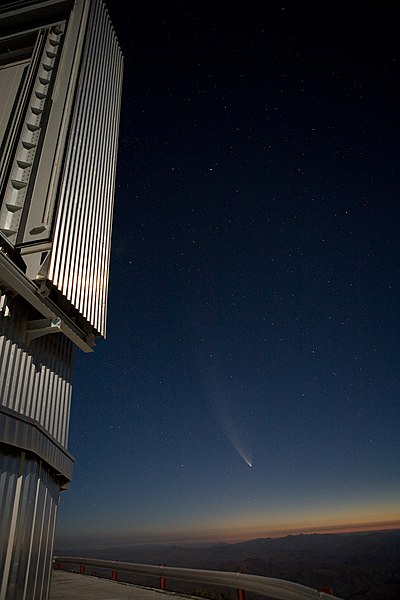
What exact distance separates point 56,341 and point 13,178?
156 inches

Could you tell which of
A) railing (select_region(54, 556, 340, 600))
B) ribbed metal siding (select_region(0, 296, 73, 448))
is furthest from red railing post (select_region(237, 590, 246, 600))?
ribbed metal siding (select_region(0, 296, 73, 448))

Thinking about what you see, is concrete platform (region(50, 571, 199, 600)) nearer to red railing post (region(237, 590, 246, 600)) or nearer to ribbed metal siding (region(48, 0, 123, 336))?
red railing post (region(237, 590, 246, 600))

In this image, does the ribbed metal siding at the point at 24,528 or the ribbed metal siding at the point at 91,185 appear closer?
the ribbed metal siding at the point at 24,528

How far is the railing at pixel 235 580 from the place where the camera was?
5.94 metres

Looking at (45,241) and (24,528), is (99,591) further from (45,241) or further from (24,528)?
(45,241)

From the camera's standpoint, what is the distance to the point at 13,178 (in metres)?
9.93

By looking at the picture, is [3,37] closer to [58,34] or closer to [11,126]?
[58,34]

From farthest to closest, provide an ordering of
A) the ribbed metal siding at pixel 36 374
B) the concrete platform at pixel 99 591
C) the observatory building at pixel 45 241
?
the concrete platform at pixel 99 591, the ribbed metal siding at pixel 36 374, the observatory building at pixel 45 241

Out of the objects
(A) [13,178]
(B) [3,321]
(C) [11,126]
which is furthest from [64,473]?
(C) [11,126]

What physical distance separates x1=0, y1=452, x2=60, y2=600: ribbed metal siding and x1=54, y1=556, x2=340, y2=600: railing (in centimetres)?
293

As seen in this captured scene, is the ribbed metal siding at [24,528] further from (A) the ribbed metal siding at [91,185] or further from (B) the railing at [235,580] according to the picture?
(A) the ribbed metal siding at [91,185]

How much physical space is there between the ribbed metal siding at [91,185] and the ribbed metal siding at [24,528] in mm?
3414

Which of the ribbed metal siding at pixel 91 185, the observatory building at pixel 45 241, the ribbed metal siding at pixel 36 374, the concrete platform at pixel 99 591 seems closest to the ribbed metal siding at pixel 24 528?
the observatory building at pixel 45 241

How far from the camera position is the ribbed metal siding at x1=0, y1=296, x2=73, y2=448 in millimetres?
7380
